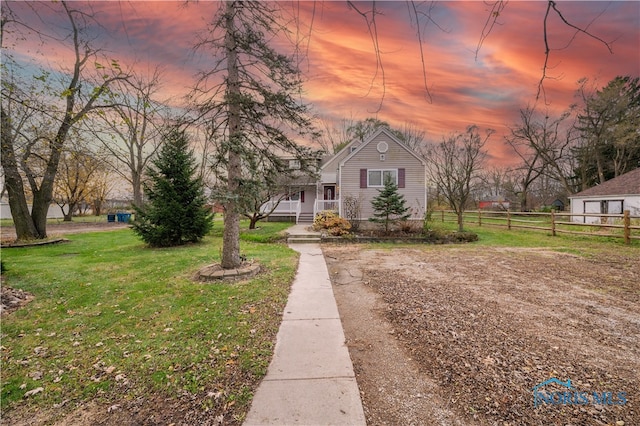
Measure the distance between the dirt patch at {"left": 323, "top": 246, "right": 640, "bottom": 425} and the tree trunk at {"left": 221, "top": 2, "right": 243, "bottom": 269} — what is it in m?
2.61

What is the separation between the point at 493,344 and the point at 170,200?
10852 mm

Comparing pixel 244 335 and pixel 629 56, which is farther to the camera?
pixel 244 335

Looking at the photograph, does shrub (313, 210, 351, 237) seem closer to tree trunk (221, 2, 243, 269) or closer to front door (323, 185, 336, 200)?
front door (323, 185, 336, 200)

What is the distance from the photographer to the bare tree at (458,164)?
1549 centimetres

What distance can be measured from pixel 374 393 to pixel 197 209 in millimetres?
10209

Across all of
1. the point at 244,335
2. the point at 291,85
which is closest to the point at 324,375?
the point at 244,335

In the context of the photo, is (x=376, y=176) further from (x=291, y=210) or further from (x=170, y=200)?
(x=170, y=200)

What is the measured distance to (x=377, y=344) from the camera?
11.3 ft

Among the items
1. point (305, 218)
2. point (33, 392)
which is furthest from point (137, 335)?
point (305, 218)

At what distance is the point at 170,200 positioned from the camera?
33.9ft

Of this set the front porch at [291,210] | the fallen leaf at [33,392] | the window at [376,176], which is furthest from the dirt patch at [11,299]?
the front porch at [291,210]

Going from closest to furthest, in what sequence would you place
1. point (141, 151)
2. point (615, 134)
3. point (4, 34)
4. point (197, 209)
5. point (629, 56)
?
point (629, 56) → point (4, 34) → point (197, 209) → point (615, 134) → point (141, 151)

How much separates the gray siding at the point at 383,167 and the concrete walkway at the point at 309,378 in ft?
37.7

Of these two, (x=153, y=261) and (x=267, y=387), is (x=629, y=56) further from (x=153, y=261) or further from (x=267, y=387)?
(x=153, y=261)
